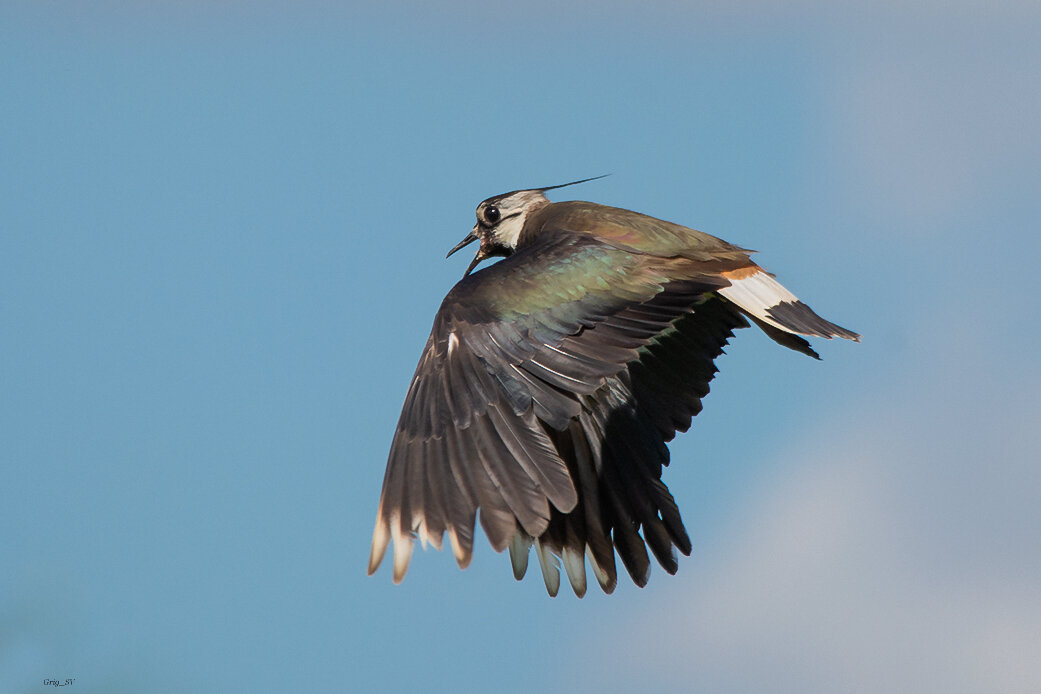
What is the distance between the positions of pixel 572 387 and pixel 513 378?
262 millimetres

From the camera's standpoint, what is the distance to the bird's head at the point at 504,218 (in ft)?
25.9

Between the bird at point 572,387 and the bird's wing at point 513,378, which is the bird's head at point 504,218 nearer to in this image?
the bird at point 572,387

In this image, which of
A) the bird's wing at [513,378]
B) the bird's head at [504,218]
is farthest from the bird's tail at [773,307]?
the bird's head at [504,218]

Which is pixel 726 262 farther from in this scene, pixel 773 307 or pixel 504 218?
pixel 504 218

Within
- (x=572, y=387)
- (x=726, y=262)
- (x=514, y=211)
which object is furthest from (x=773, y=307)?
(x=514, y=211)

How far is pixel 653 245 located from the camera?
6434mm

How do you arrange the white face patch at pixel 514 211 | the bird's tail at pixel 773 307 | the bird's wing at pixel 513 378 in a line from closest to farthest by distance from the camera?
the bird's wing at pixel 513 378
the bird's tail at pixel 773 307
the white face patch at pixel 514 211

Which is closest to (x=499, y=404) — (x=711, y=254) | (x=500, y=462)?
(x=500, y=462)

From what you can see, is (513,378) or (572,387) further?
(513,378)

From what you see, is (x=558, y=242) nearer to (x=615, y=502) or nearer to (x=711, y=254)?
(x=711, y=254)

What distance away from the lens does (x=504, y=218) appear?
797 centimetres

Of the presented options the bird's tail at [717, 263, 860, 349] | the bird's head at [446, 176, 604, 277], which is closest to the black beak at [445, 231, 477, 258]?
the bird's head at [446, 176, 604, 277]

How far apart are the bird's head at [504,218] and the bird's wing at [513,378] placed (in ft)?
5.30

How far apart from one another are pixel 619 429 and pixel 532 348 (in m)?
1.37
